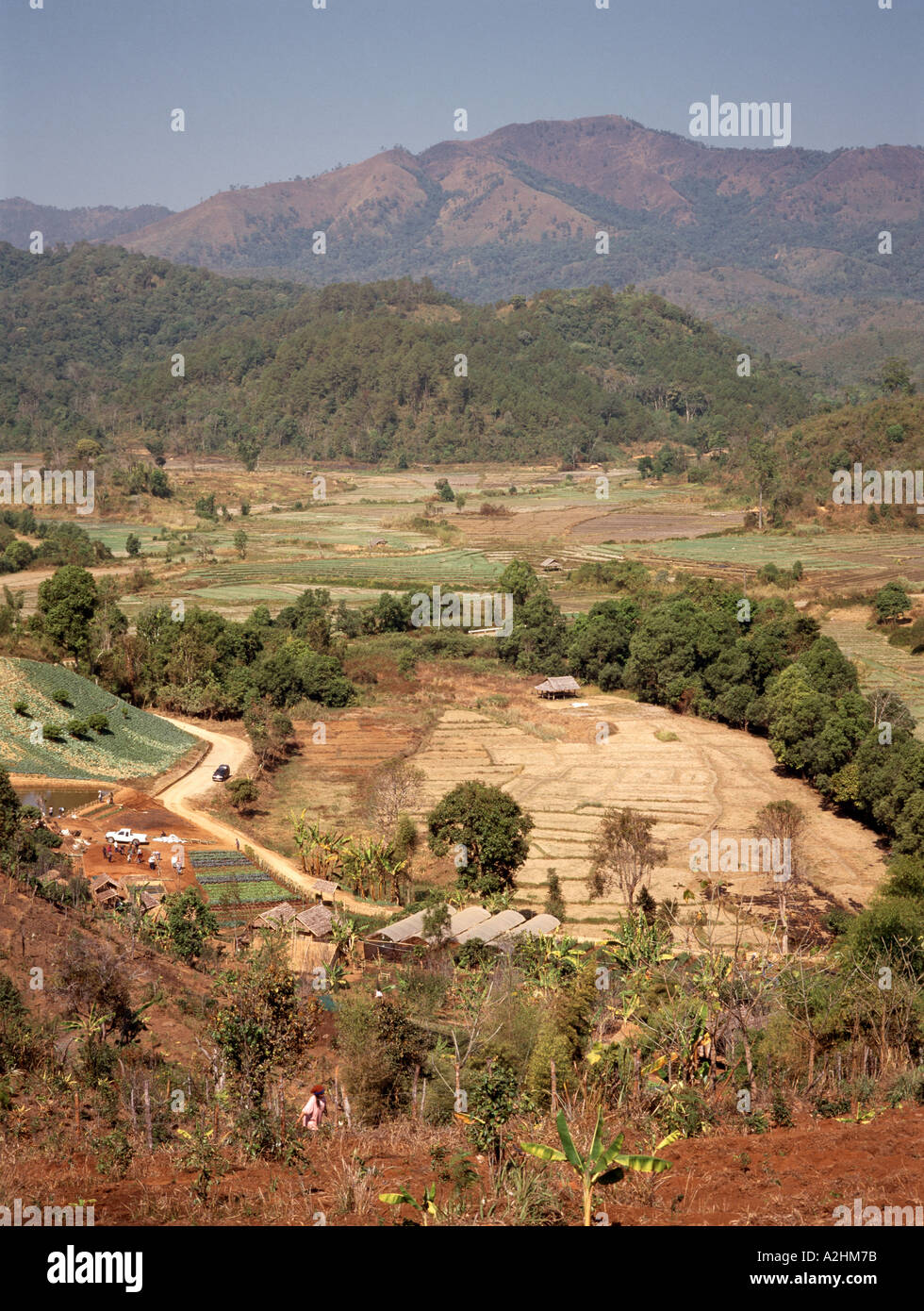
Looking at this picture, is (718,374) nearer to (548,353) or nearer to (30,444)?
(548,353)

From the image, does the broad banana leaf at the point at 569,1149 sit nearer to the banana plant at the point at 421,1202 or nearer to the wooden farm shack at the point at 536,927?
the banana plant at the point at 421,1202

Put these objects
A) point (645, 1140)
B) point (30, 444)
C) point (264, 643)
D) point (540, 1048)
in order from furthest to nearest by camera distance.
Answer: point (30, 444) < point (264, 643) < point (540, 1048) < point (645, 1140)

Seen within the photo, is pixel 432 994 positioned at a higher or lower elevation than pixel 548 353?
lower

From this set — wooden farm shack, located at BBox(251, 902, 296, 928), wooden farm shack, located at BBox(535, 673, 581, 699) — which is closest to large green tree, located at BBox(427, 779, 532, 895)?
wooden farm shack, located at BBox(251, 902, 296, 928)

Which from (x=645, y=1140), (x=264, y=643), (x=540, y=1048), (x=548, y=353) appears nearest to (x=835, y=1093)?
(x=645, y=1140)

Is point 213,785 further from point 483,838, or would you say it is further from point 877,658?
point 877,658

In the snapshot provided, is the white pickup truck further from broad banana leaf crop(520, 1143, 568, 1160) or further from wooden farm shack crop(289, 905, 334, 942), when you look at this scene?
broad banana leaf crop(520, 1143, 568, 1160)
